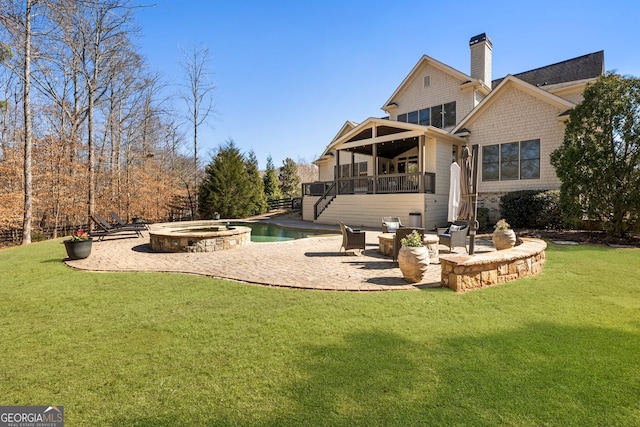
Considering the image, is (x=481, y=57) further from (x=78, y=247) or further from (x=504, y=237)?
(x=78, y=247)

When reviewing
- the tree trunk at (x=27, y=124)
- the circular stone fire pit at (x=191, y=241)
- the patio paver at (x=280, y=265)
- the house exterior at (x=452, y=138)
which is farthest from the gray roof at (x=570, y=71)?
the tree trunk at (x=27, y=124)

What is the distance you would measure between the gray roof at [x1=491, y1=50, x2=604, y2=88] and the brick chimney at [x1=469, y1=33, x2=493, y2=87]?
45.6 inches

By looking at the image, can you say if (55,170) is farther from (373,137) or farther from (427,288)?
(427,288)

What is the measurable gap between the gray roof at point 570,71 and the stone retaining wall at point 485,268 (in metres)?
15.9

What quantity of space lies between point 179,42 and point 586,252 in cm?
2800

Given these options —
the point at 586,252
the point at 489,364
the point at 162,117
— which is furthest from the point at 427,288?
the point at 162,117

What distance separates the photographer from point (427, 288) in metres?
5.13

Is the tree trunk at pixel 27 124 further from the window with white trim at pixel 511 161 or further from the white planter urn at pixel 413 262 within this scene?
the window with white trim at pixel 511 161

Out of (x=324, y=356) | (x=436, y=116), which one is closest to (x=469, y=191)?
(x=324, y=356)

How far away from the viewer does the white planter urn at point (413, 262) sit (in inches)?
209

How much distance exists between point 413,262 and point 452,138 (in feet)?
41.1

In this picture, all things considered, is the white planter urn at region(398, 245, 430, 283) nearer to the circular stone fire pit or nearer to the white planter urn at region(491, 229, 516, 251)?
the white planter urn at region(491, 229, 516, 251)

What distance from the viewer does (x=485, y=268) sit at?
17.1 ft

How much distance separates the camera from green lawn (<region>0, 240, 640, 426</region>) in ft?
7.32
